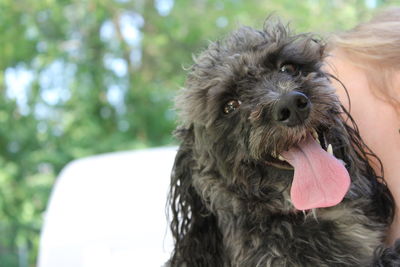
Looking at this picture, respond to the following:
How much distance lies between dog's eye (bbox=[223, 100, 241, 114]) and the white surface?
117 centimetres

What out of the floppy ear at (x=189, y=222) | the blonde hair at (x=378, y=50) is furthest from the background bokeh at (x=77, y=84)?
the floppy ear at (x=189, y=222)

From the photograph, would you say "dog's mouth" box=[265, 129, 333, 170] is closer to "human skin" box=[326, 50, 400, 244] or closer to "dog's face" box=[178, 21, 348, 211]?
"dog's face" box=[178, 21, 348, 211]

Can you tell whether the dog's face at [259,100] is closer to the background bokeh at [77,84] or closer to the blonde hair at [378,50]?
the blonde hair at [378,50]

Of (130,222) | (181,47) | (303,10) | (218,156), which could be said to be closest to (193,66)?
(218,156)

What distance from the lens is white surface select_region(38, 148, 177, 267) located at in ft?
9.98

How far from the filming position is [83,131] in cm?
652

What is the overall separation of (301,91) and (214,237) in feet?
2.34

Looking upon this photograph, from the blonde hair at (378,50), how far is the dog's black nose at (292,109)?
55cm

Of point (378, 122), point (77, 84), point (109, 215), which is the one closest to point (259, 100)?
point (378, 122)

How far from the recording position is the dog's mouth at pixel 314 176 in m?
1.66

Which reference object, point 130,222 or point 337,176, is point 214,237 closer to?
point 337,176

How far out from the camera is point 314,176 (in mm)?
1663

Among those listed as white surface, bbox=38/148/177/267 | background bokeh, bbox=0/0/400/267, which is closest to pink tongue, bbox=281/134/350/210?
white surface, bbox=38/148/177/267

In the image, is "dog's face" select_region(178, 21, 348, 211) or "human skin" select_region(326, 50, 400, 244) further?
"human skin" select_region(326, 50, 400, 244)
